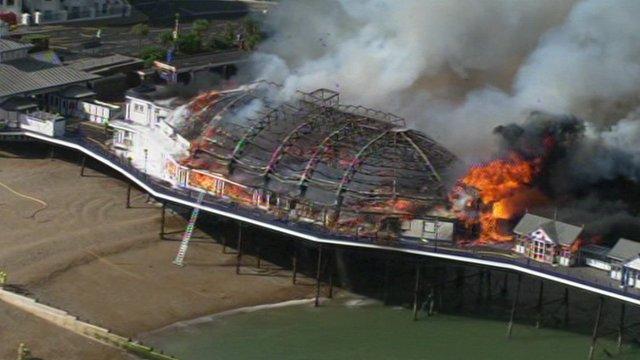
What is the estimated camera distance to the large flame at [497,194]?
2498 inches

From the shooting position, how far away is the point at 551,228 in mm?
60406

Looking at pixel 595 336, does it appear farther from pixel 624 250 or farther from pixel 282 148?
pixel 282 148

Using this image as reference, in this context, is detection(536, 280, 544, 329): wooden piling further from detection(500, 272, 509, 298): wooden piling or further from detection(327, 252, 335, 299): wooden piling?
detection(327, 252, 335, 299): wooden piling

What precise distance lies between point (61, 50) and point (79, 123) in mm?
18305

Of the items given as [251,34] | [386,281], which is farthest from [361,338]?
[251,34]

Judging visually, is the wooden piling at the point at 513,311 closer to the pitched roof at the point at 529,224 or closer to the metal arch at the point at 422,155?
the pitched roof at the point at 529,224

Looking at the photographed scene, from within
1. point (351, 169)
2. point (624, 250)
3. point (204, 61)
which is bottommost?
point (624, 250)

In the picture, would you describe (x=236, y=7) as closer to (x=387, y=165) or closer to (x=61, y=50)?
(x=61, y=50)

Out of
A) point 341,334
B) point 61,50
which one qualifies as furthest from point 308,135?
point 61,50

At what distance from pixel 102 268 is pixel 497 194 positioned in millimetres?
20033

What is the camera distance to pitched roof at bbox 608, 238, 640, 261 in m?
58.2

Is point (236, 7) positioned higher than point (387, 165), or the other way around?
point (236, 7)

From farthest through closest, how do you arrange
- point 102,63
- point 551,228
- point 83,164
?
point 102,63
point 83,164
point 551,228

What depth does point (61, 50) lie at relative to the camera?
96.2 m
